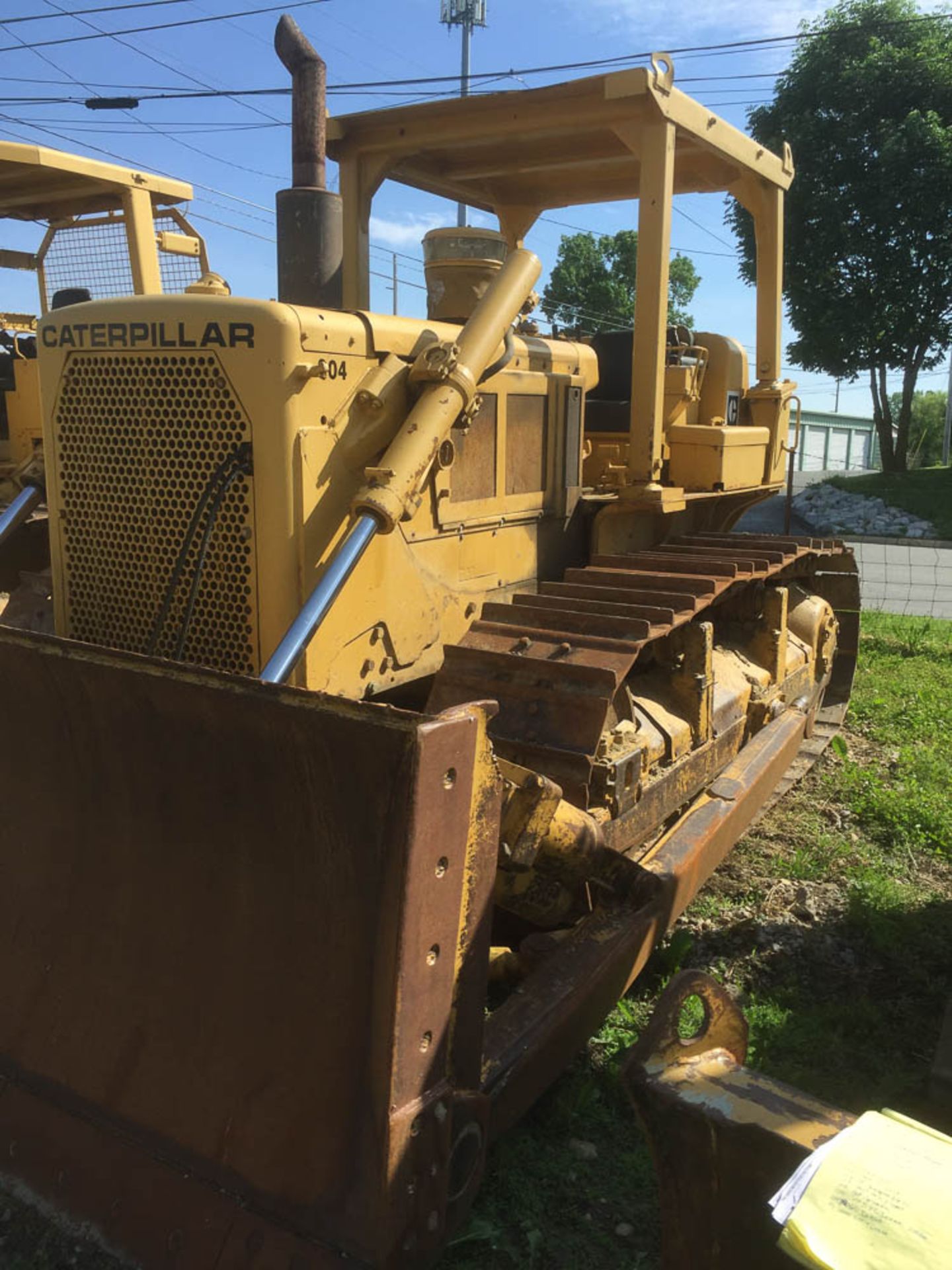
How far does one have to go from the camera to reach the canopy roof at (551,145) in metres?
3.91

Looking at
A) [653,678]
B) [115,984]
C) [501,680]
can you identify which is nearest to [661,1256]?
[115,984]

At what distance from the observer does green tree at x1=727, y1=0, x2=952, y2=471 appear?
21469 millimetres

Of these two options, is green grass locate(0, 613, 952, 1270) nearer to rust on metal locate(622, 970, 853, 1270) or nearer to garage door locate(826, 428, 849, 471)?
rust on metal locate(622, 970, 853, 1270)

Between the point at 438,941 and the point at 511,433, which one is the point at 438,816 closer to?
the point at 438,941

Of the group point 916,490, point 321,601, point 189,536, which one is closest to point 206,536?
point 189,536

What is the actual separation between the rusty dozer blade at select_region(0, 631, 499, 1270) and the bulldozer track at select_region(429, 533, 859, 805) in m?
0.96

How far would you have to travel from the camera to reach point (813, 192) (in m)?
22.6

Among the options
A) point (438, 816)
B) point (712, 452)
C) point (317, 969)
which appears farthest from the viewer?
point (712, 452)

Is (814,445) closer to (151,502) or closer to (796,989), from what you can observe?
(796,989)

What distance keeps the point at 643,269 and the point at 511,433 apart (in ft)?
2.93

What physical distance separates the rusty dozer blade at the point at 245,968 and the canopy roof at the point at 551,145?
9.16 ft

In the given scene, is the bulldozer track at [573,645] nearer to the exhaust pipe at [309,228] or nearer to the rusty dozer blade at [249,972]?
the rusty dozer blade at [249,972]

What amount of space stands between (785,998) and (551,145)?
3614 mm

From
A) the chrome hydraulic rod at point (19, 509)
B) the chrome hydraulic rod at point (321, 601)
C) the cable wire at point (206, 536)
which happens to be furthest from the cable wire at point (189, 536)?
the chrome hydraulic rod at point (19, 509)
